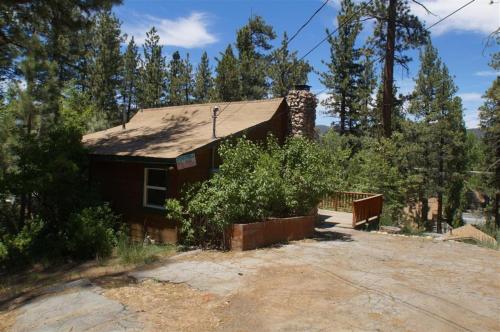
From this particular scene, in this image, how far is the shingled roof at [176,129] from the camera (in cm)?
1209

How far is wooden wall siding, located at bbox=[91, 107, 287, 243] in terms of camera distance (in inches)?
449

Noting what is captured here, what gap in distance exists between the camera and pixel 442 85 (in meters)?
36.7

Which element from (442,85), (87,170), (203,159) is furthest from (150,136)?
(442,85)

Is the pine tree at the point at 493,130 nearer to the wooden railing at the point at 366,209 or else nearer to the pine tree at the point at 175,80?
the wooden railing at the point at 366,209

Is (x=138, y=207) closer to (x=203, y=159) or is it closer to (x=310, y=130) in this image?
(x=203, y=159)

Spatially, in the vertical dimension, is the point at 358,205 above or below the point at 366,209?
above

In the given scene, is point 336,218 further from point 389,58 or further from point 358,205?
point 389,58

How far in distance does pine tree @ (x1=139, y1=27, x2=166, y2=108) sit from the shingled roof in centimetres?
1998

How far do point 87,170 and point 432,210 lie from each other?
38548 mm

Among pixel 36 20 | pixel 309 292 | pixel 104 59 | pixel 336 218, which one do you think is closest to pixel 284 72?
pixel 104 59

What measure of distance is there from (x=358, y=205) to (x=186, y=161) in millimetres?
7218

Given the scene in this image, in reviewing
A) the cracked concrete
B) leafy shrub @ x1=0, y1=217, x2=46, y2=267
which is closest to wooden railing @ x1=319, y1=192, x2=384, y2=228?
the cracked concrete

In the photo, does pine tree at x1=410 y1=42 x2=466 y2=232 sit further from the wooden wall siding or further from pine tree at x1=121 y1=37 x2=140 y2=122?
pine tree at x1=121 y1=37 x2=140 y2=122

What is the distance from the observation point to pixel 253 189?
404 inches
